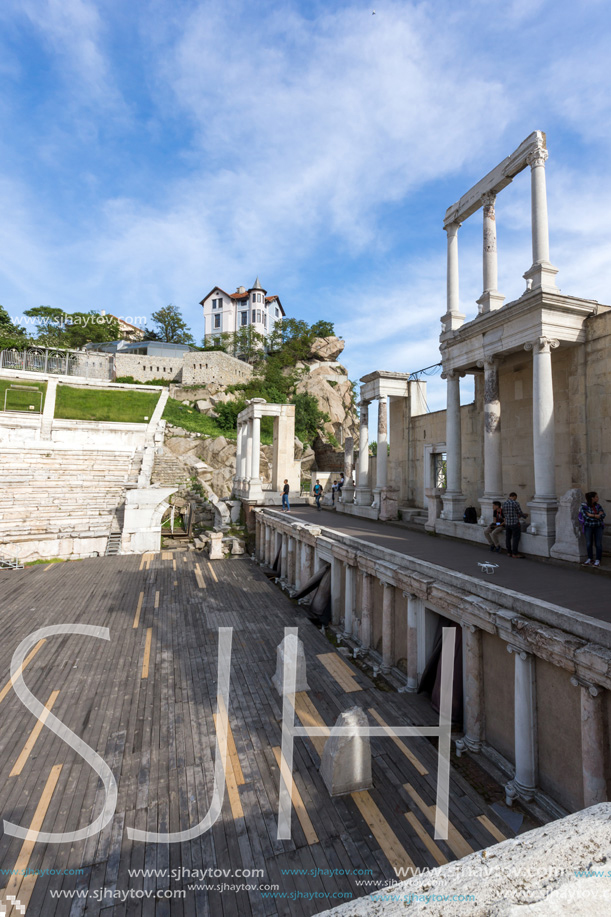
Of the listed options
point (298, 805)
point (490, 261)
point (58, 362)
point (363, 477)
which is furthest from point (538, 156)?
point (58, 362)

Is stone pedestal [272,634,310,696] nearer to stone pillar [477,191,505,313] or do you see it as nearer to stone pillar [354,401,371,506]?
stone pillar [477,191,505,313]

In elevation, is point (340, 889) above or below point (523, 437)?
below

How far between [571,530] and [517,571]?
5.70 ft

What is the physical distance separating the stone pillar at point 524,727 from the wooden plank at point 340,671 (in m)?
3.46

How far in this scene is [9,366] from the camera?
47.8 metres

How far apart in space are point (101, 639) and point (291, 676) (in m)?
5.78

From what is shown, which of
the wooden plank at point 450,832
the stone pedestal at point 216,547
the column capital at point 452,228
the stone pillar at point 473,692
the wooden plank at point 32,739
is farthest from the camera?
the stone pedestal at point 216,547

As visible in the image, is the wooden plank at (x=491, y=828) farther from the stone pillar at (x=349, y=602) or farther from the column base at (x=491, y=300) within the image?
the column base at (x=491, y=300)

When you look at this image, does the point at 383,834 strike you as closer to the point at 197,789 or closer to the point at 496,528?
the point at 197,789

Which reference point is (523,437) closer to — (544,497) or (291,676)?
(544,497)

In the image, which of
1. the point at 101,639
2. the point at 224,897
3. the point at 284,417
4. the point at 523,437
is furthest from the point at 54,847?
the point at 284,417

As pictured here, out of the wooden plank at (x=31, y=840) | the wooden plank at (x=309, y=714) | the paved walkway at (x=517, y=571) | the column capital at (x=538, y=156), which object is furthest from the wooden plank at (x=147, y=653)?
the column capital at (x=538, y=156)

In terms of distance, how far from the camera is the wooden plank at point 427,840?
17.1 ft

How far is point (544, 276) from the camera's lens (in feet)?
35.7
